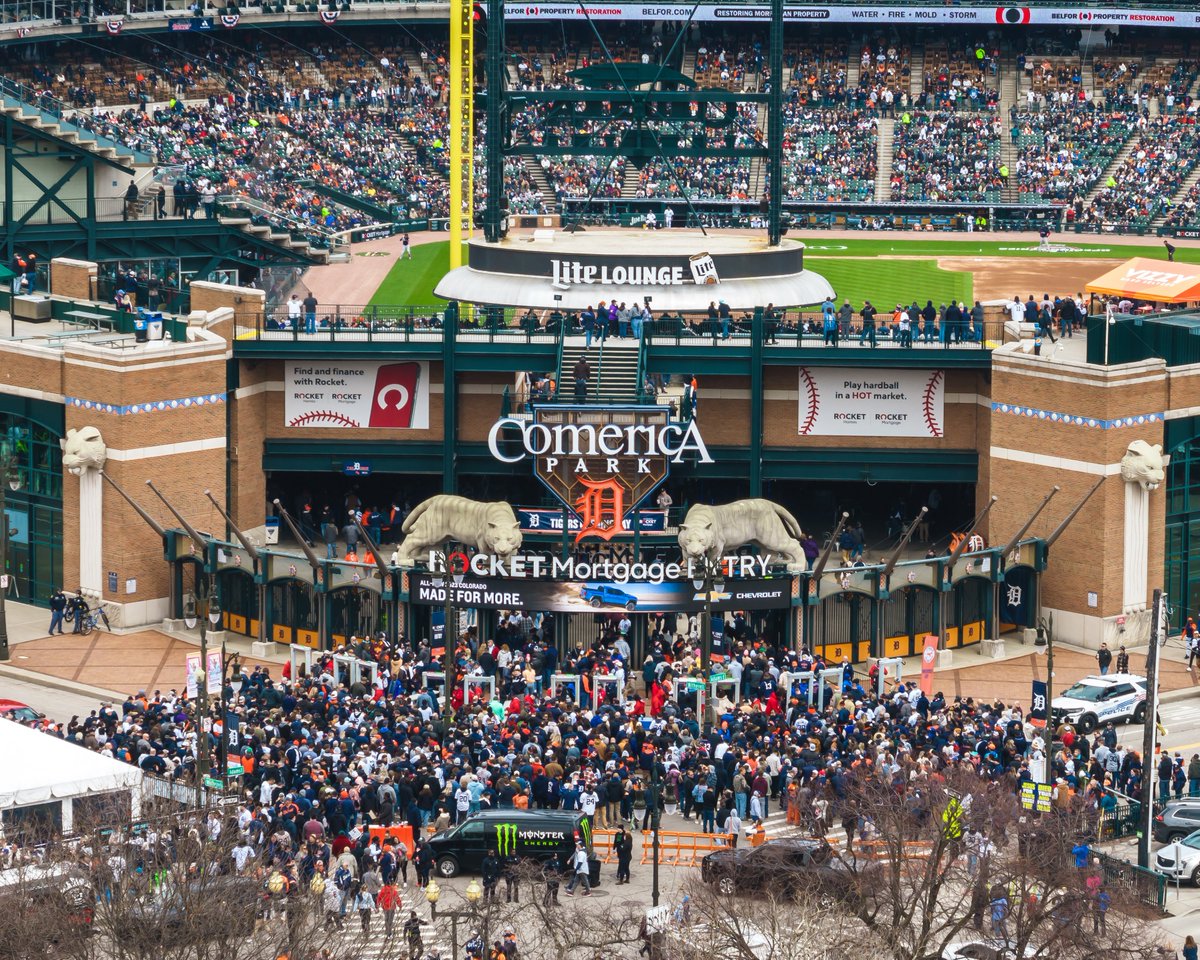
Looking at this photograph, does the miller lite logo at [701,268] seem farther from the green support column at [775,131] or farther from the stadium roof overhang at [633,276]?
the green support column at [775,131]

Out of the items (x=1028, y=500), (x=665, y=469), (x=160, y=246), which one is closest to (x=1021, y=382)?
(x=1028, y=500)

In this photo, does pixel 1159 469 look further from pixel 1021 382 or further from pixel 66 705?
pixel 66 705

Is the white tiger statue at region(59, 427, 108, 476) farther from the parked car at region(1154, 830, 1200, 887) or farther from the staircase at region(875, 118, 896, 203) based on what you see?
the staircase at region(875, 118, 896, 203)

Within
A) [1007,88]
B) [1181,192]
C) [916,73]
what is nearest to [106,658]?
[1181,192]

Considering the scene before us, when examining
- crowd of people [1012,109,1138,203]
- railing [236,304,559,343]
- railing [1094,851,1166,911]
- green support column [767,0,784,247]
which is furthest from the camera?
crowd of people [1012,109,1138,203]

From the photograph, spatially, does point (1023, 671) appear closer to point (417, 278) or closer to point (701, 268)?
point (701, 268)

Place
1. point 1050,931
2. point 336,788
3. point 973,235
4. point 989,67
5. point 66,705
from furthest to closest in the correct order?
point 989,67 → point 973,235 → point 66,705 → point 336,788 → point 1050,931

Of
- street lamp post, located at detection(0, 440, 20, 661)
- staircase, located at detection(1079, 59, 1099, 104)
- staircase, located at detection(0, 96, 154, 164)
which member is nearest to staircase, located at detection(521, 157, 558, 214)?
staircase, located at detection(0, 96, 154, 164)
